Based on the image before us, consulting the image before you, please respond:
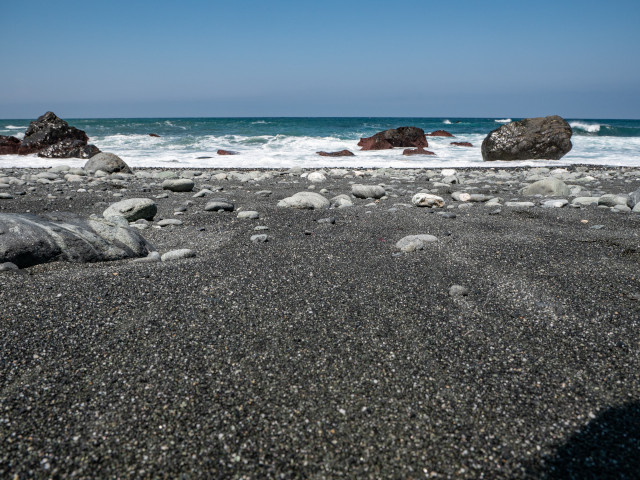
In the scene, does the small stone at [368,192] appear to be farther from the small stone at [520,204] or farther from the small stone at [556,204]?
the small stone at [556,204]

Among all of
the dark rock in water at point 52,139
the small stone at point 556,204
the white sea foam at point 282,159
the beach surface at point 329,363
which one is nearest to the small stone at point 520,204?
the small stone at point 556,204

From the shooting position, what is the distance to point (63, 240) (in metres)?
2.64

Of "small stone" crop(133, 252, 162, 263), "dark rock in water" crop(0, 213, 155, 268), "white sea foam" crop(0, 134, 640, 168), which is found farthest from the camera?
"white sea foam" crop(0, 134, 640, 168)

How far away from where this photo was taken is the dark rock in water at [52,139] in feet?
48.1

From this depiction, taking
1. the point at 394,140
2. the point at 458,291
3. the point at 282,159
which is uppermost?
the point at 394,140

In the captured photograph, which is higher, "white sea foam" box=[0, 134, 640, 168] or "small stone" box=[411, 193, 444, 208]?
"white sea foam" box=[0, 134, 640, 168]

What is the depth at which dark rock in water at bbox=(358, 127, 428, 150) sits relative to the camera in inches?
733

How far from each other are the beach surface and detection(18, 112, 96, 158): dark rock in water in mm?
14662

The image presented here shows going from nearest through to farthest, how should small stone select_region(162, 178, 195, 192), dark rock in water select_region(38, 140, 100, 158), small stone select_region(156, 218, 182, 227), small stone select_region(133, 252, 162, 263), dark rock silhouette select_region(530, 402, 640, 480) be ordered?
dark rock silhouette select_region(530, 402, 640, 480), small stone select_region(133, 252, 162, 263), small stone select_region(156, 218, 182, 227), small stone select_region(162, 178, 195, 192), dark rock in water select_region(38, 140, 100, 158)

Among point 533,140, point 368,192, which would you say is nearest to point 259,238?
point 368,192

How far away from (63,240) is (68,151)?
14442 millimetres

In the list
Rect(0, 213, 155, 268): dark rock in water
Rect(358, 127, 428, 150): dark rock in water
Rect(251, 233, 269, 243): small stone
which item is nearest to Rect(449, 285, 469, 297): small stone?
Rect(251, 233, 269, 243): small stone

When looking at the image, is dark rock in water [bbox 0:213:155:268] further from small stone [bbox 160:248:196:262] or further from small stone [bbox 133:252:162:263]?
small stone [bbox 160:248:196:262]

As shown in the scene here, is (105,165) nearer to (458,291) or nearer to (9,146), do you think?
(458,291)
